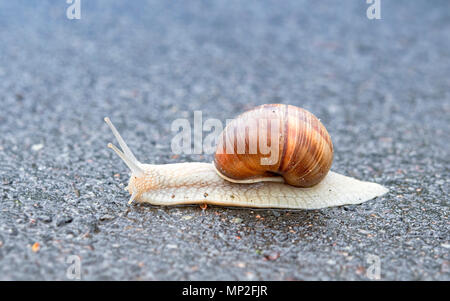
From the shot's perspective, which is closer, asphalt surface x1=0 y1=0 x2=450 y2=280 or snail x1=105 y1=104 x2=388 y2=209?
asphalt surface x1=0 y1=0 x2=450 y2=280

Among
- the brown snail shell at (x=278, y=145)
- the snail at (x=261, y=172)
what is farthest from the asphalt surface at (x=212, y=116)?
the brown snail shell at (x=278, y=145)

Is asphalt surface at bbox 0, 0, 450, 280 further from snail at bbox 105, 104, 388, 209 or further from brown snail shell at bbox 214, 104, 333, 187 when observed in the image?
brown snail shell at bbox 214, 104, 333, 187

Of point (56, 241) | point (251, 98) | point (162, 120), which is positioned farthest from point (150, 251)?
point (251, 98)

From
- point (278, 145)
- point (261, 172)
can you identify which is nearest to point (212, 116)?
point (261, 172)

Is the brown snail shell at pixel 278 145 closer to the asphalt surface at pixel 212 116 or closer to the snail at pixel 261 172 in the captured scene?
the snail at pixel 261 172

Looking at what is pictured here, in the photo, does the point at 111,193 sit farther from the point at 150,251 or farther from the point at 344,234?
the point at 344,234

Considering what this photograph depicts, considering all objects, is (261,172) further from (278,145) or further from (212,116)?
(212,116)

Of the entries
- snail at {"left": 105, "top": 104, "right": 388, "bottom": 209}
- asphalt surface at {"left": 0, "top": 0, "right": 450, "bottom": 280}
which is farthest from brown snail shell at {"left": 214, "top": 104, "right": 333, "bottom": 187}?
asphalt surface at {"left": 0, "top": 0, "right": 450, "bottom": 280}
